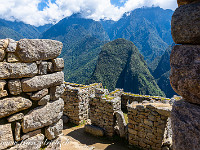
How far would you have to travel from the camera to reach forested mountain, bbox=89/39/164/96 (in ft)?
176

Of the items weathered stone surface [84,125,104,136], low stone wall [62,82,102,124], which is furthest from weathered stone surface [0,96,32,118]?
low stone wall [62,82,102,124]

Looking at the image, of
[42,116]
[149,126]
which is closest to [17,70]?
[42,116]

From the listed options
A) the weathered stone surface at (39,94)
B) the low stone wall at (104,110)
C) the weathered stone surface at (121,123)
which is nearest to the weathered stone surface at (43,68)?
the weathered stone surface at (39,94)

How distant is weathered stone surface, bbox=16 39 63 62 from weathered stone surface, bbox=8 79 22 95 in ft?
1.41

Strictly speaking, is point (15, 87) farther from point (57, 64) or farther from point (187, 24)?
point (187, 24)

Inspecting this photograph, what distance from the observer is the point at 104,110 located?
7699mm

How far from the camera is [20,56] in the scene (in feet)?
8.77

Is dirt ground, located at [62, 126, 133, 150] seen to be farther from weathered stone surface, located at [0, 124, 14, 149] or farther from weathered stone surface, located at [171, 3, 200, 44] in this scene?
weathered stone surface, located at [171, 3, 200, 44]

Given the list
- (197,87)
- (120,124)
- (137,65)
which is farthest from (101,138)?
(137,65)

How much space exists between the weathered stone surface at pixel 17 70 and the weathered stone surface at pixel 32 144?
4.25ft

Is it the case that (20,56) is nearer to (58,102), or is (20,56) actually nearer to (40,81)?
(40,81)

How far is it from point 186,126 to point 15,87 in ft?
8.91

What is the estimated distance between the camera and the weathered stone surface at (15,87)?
2590mm

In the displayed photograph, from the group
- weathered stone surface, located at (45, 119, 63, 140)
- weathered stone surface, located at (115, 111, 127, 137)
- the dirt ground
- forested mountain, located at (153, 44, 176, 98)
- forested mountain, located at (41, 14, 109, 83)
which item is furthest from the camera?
forested mountain, located at (153, 44, 176, 98)
